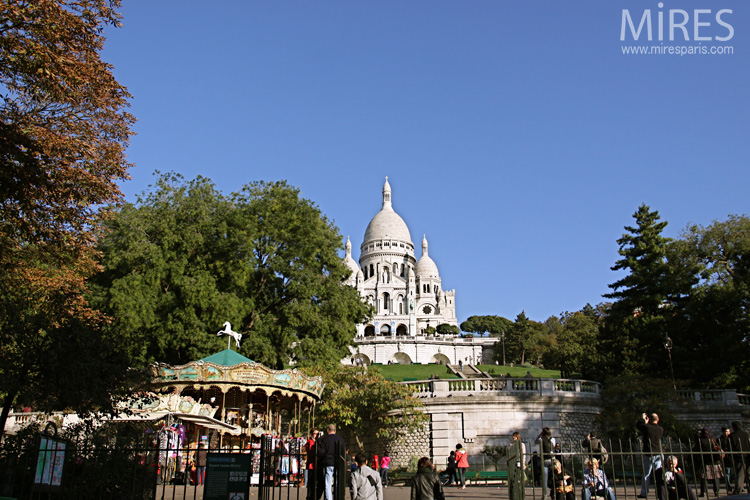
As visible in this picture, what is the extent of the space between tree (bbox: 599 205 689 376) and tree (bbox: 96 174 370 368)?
16.5 metres

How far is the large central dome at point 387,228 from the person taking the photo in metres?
111

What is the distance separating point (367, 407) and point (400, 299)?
77.5 meters

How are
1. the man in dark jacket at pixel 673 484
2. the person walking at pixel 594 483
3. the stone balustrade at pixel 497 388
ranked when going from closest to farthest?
1. the man in dark jacket at pixel 673 484
2. the person walking at pixel 594 483
3. the stone balustrade at pixel 497 388

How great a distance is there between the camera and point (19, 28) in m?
12.7

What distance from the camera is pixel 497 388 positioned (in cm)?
2647

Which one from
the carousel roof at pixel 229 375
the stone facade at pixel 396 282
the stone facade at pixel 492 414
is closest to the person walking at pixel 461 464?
the carousel roof at pixel 229 375

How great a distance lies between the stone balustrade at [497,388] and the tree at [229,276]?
445cm

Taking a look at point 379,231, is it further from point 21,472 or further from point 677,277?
point 21,472

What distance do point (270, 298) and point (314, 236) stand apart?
350 cm

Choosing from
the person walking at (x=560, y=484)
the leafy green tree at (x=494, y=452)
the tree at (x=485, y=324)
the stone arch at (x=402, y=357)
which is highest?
the tree at (x=485, y=324)

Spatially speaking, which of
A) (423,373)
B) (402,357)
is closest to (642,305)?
(423,373)

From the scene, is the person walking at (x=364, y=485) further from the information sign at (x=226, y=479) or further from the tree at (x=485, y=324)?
the tree at (x=485, y=324)

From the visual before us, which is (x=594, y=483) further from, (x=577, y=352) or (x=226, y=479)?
(x=577, y=352)

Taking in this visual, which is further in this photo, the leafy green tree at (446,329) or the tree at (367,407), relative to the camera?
the leafy green tree at (446,329)
